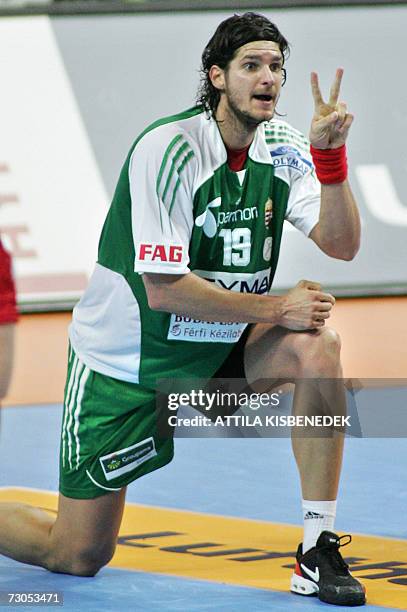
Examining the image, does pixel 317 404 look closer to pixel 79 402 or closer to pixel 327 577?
pixel 327 577

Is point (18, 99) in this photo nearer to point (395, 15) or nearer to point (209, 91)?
point (395, 15)

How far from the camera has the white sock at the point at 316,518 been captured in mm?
5000

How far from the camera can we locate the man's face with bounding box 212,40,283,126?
5.05m

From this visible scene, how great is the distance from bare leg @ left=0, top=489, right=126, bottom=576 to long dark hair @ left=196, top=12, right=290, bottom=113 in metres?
1.52

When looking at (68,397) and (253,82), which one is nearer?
(253,82)

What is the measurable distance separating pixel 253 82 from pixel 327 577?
5.72 feet

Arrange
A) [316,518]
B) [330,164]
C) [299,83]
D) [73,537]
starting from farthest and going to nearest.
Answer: [299,83], [73,537], [330,164], [316,518]

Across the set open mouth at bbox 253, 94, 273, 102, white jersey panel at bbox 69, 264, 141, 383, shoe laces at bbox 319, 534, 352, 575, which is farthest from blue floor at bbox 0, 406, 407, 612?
open mouth at bbox 253, 94, 273, 102

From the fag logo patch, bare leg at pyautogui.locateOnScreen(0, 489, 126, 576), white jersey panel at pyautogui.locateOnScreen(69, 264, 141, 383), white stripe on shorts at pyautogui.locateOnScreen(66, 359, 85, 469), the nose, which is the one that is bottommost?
bare leg at pyautogui.locateOnScreen(0, 489, 126, 576)

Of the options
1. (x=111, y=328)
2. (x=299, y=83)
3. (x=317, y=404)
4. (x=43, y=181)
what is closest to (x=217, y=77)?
(x=111, y=328)

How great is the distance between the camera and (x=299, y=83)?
12352 millimetres

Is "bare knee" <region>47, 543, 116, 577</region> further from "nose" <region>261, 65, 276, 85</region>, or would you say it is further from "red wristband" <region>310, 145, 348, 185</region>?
"nose" <region>261, 65, 276, 85</region>

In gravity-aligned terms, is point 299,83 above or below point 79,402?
below

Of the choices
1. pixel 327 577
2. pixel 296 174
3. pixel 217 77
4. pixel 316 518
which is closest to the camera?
pixel 327 577
